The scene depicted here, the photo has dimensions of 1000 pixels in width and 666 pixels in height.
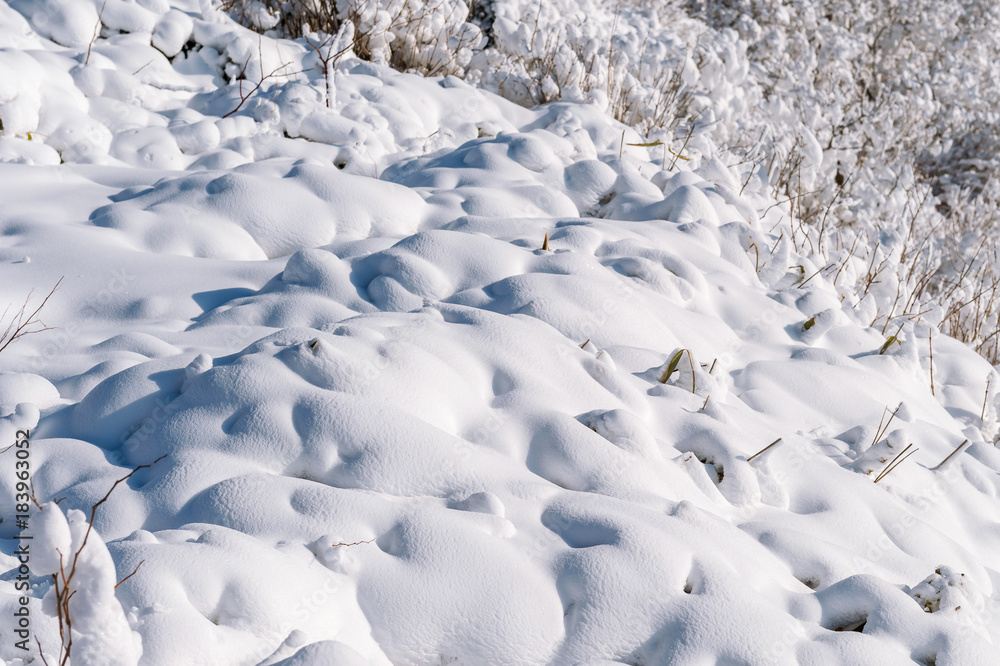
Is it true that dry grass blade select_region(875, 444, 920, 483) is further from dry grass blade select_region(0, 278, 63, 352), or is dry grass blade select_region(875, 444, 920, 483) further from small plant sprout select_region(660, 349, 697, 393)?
dry grass blade select_region(0, 278, 63, 352)

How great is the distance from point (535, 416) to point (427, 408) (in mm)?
270

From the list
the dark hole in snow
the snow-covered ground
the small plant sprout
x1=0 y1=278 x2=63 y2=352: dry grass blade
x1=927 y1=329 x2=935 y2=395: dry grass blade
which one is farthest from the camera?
x1=927 y1=329 x2=935 y2=395: dry grass blade

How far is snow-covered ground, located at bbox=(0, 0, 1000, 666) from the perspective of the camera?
1.48 meters

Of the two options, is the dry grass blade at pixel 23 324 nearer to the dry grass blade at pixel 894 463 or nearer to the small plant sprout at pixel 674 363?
the small plant sprout at pixel 674 363

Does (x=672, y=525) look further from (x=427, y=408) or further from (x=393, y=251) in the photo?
(x=393, y=251)

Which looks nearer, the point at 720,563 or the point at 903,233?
the point at 720,563

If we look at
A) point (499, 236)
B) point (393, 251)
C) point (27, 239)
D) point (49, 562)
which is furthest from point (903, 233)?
point (49, 562)

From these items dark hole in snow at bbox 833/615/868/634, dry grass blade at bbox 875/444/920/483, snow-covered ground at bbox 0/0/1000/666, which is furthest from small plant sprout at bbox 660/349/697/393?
dark hole in snow at bbox 833/615/868/634

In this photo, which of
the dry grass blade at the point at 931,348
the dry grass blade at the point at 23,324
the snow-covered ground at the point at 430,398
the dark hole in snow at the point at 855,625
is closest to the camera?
the snow-covered ground at the point at 430,398

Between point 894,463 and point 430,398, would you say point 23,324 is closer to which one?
point 430,398

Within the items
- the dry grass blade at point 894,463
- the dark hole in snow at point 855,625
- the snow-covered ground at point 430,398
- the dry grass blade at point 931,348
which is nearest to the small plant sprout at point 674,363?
the snow-covered ground at point 430,398

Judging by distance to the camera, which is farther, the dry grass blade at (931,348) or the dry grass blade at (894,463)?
the dry grass blade at (931,348)

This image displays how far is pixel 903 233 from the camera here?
4797mm

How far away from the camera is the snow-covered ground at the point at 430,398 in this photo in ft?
4.85
